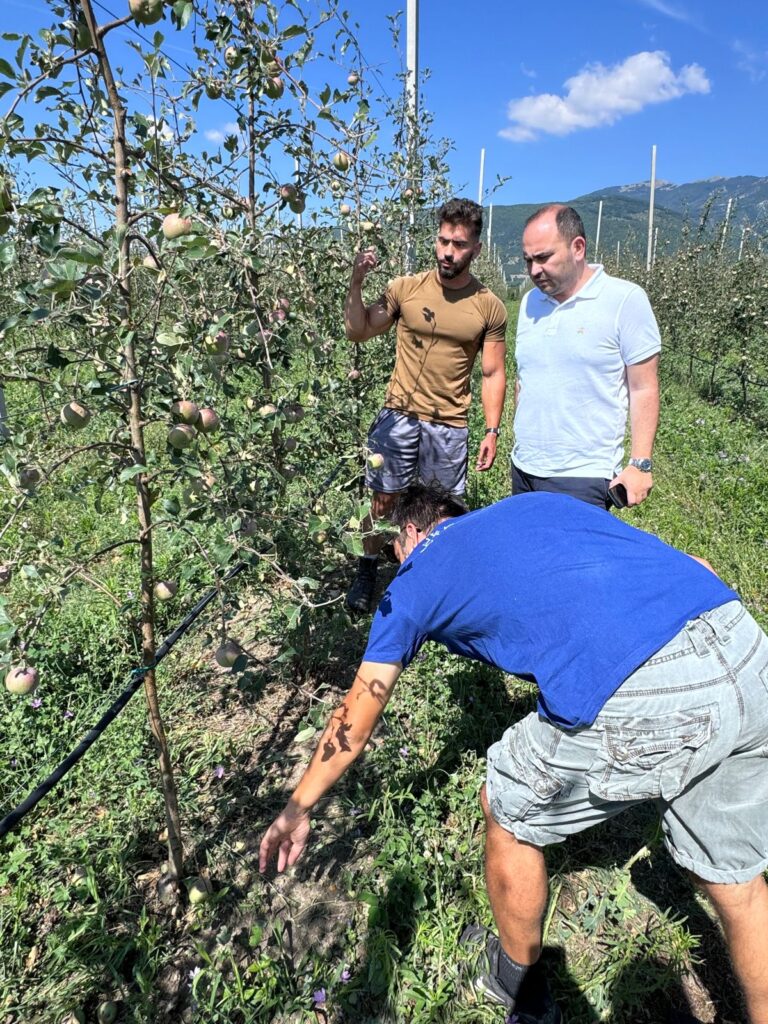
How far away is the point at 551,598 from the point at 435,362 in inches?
70.2

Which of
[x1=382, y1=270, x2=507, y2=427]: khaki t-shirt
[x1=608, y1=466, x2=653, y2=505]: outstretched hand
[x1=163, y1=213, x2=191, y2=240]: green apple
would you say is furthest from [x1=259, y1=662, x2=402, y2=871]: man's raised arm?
[x1=382, y1=270, x2=507, y2=427]: khaki t-shirt

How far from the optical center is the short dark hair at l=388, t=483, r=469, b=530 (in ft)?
5.61

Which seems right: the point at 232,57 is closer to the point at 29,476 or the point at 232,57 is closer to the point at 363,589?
the point at 29,476

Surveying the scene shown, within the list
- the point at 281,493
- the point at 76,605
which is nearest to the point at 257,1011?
the point at 281,493

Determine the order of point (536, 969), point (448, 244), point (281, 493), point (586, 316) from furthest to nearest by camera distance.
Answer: point (448, 244), point (586, 316), point (281, 493), point (536, 969)

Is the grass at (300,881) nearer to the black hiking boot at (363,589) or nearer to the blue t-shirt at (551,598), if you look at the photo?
the blue t-shirt at (551,598)

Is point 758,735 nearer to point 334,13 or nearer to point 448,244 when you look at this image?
point 448,244

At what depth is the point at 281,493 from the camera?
6.14 feet

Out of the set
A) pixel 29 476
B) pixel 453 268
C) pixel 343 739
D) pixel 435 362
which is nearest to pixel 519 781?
pixel 343 739

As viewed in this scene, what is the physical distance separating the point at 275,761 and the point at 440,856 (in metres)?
0.70

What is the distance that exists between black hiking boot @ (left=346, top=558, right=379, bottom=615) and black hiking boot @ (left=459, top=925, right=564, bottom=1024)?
63.4 inches

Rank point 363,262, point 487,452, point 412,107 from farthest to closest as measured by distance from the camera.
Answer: point 412,107
point 487,452
point 363,262

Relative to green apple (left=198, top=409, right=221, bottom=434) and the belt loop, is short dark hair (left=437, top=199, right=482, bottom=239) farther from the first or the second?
the belt loop

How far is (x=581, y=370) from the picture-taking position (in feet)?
7.50
